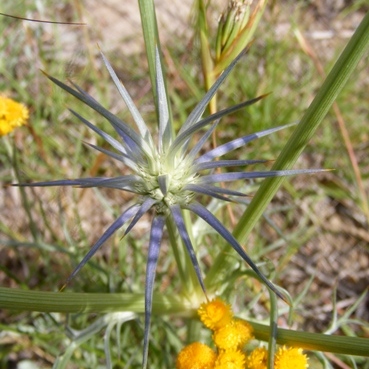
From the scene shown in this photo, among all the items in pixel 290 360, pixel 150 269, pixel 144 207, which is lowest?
pixel 290 360

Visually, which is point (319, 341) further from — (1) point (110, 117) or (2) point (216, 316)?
(1) point (110, 117)

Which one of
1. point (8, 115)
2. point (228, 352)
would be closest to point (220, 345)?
point (228, 352)

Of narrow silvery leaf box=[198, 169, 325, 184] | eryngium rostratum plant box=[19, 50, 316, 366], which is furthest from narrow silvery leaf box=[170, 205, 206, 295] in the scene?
narrow silvery leaf box=[198, 169, 325, 184]

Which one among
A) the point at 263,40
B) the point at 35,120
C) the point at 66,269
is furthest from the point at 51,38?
the point at 66,269

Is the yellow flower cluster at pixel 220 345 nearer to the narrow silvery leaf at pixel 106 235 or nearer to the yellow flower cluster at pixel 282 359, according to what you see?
the yellow flower cluster at pixel 282 359

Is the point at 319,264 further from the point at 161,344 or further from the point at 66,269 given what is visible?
the point at 66,269

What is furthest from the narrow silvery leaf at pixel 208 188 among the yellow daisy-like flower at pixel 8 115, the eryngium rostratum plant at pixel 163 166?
the yellow daisy-like flower at pixel 8 115
